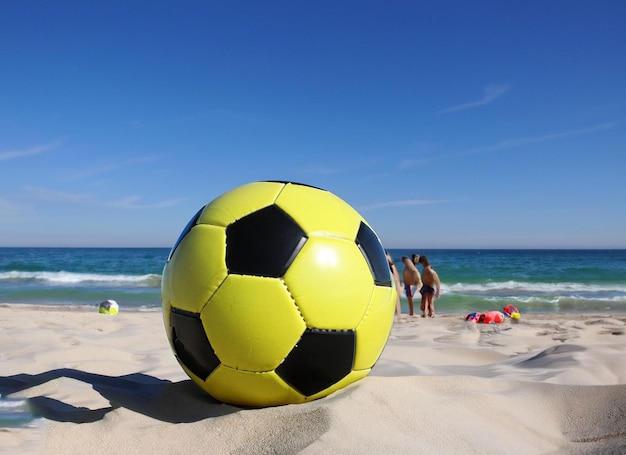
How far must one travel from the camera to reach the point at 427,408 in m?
2.29

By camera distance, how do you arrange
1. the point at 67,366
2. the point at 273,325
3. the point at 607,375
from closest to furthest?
the point at 273,325, the point at 607,375, the point at 67,366

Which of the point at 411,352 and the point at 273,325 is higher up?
the point at 273,325

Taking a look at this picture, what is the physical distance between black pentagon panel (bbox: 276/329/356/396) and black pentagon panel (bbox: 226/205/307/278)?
35 cm

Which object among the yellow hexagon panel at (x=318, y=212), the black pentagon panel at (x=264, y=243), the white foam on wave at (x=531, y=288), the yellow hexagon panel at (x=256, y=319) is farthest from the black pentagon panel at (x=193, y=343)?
the white foam on wave at (x=531, y=288)

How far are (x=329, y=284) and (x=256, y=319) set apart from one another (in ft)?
1.21

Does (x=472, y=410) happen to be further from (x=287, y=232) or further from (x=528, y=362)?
(x=528, y=362)

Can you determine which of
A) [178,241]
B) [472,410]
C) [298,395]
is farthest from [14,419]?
[472,410]

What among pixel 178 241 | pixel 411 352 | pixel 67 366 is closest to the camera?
pixel 178 241

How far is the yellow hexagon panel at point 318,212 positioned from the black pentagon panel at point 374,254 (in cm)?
5

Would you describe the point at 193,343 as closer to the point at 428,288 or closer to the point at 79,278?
the point at 428,288

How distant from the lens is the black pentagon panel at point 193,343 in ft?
7.51

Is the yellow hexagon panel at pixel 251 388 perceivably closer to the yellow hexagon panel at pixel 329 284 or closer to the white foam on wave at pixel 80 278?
the yellow hexagon panel at pixel 329 284

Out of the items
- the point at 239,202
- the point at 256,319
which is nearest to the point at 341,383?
the point at 256,319

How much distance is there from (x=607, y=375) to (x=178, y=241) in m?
2.88
